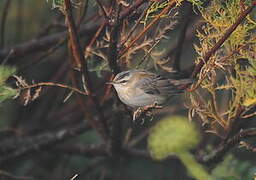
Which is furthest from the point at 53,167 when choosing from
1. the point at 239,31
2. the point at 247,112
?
the point at 239,31

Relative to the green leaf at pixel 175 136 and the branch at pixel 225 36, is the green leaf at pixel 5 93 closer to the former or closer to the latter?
the branch at pixel 225 36

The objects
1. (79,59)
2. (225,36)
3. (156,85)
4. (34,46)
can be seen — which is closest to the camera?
(225,36)

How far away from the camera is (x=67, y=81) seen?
6.01m

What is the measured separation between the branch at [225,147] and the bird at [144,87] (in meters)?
0.54

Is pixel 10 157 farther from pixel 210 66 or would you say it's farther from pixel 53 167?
pixel 210 66

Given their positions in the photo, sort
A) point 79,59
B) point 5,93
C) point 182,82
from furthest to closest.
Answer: point 182,82 < point 79,59 < point 5,93

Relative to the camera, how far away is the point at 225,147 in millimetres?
3885

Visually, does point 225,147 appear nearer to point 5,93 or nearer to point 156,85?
point 156,85

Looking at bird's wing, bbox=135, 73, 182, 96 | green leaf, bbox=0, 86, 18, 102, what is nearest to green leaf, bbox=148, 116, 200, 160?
green leaf, bbox=0, 86, 18, 102

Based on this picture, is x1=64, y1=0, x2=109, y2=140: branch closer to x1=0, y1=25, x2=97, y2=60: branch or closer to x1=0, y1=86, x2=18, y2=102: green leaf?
x1=0, y1=86, x2=18, y2=102: green leaf

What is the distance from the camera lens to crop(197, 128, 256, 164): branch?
3.58 meters

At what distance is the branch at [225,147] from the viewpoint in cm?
358

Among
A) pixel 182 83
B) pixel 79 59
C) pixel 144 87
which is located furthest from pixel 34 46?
pixel 182 83

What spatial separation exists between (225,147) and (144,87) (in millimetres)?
1222
